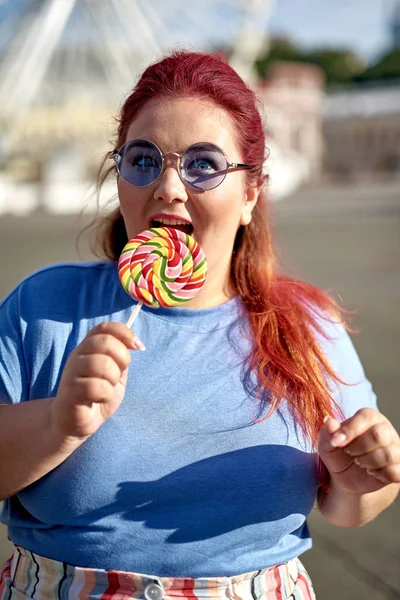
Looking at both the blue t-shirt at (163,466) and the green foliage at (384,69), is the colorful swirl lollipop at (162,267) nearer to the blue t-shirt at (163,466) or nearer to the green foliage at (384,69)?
the blue t-shirt at (163,466)

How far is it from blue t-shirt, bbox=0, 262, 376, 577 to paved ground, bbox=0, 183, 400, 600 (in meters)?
0.75

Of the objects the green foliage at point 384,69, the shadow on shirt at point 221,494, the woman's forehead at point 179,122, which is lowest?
the shadow on shirt at point 221,494

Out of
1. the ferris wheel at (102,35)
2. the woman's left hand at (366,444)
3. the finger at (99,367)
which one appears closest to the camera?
the finger at (99,367)

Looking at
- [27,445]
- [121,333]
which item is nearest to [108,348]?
[121,333]

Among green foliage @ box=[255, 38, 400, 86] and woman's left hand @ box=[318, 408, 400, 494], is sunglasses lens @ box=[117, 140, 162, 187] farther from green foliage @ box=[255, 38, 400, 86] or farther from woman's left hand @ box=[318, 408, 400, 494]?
green foliage @ box=[255, 38, 400, 86]

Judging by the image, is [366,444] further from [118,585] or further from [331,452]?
[118,585]

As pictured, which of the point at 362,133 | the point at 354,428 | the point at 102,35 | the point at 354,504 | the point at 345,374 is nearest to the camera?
the point at 354,428

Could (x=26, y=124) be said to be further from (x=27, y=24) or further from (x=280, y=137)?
(x=280, y=137)

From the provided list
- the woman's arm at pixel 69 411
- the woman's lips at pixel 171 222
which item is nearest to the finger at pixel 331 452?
the woman's arm at pixel 69 411

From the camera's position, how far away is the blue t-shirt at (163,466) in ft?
4.79

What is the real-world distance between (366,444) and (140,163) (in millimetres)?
700

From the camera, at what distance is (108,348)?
1.25m

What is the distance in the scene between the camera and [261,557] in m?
1.53

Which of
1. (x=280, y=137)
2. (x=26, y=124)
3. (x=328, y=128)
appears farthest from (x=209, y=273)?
(x=328, y=128)
